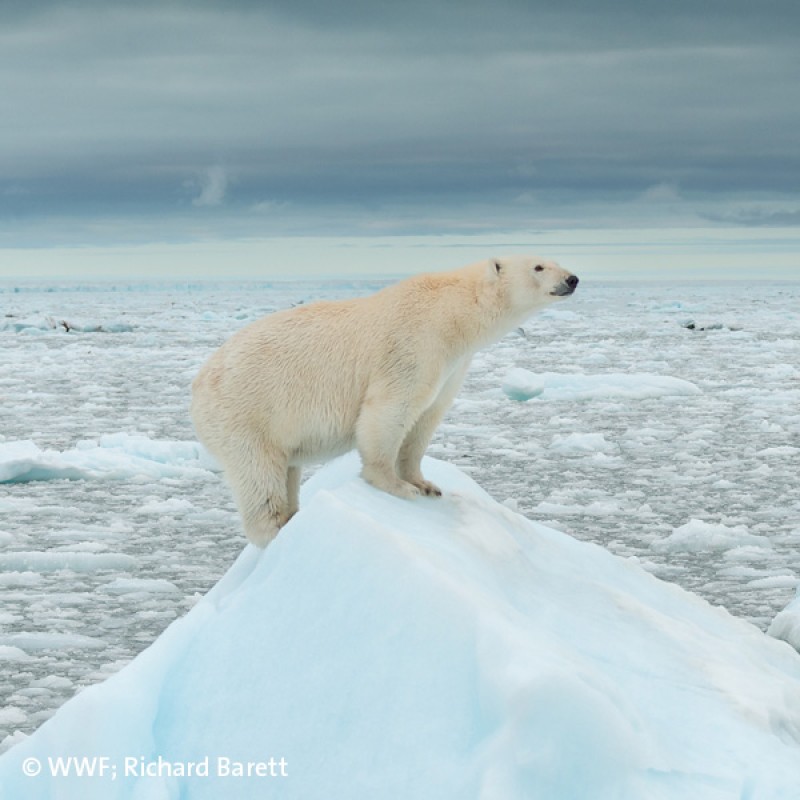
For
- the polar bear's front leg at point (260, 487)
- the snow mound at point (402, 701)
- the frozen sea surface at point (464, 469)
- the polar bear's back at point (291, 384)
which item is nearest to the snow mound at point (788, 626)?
the frozen sea surface at point (464, 469)

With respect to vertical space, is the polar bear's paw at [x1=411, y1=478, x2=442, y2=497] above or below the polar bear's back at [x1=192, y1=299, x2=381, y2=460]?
below

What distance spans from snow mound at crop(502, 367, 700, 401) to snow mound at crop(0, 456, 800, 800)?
25.8 ft

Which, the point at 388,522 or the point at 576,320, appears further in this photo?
the point at 576,320

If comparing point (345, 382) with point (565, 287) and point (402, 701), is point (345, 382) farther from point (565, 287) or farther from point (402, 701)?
point (402, 701)

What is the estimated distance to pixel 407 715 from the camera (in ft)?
7.81

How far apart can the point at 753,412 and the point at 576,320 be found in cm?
1525

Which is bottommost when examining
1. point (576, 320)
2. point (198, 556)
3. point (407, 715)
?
point (576, 320)

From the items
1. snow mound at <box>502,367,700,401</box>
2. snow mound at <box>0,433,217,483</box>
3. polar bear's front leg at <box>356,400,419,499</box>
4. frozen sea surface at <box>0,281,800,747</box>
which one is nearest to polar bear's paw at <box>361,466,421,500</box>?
polar bear's front leg at <box>356,400,419,499</box>

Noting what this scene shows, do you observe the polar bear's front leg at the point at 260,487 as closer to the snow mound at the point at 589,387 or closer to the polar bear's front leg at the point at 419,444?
the polar bear's front leg at the point at 419,444

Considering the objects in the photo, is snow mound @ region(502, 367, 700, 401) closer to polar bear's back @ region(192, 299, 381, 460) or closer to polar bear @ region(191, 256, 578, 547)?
polar bear @ region(191, 256, 578, 547)

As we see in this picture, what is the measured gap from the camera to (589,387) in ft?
36.5

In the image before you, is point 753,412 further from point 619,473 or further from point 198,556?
point 198,556

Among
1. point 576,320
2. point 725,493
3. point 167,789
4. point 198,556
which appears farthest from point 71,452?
point 576,320

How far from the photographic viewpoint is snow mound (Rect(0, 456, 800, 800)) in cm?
227
